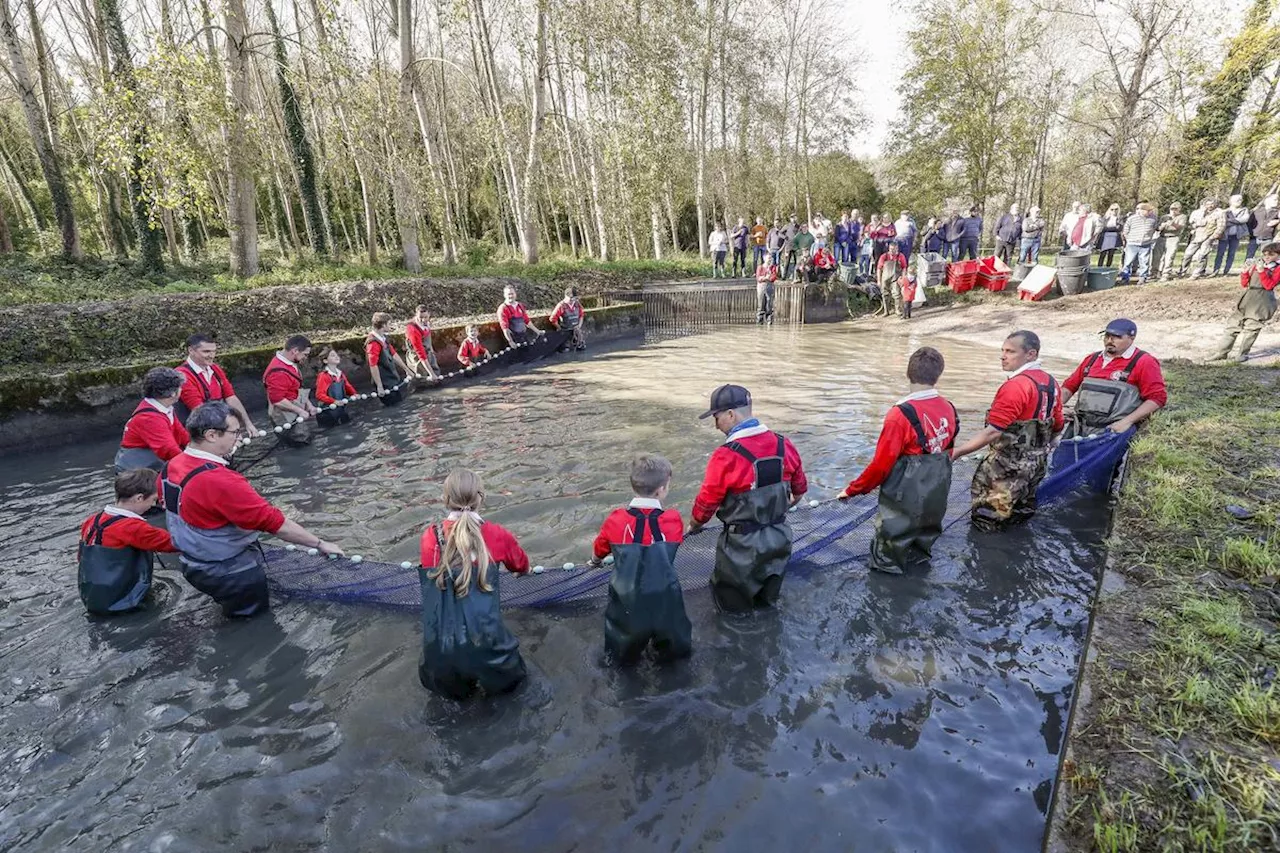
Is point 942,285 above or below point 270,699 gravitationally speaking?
above

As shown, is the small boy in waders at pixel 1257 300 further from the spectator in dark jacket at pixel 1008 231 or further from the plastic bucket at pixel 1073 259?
the spectator in dark jacket at pixel 1008 231

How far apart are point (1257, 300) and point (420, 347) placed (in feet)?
46.0

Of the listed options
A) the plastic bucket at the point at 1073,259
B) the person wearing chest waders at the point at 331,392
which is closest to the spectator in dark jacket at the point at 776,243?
the plastic bucket at the point at 1073,259

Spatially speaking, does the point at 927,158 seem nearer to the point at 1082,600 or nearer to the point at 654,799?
the point at 1082,600

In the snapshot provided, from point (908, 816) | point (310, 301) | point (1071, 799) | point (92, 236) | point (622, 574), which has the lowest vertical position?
point (908, 816)

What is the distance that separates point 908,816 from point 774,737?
0.71 m

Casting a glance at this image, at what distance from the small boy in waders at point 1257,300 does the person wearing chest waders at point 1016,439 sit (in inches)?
321

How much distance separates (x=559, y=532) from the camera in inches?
226

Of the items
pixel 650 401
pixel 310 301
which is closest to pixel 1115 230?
pixel 650 401

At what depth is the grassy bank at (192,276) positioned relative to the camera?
12.6 m

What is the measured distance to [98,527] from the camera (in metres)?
4.22

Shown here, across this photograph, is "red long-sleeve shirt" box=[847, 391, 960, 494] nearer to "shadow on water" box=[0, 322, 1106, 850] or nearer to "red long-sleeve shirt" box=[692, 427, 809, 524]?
"red long-sleeve shirt" box=[692, 427, 809, 524]

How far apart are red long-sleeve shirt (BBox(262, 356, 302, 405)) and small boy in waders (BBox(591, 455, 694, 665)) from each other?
21.3ft

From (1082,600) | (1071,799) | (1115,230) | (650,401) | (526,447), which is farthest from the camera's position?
(1115,230)
